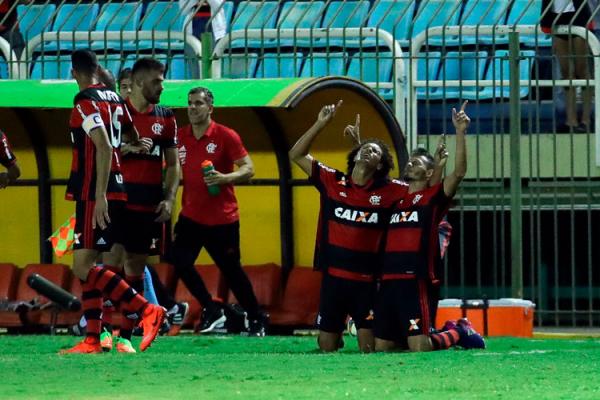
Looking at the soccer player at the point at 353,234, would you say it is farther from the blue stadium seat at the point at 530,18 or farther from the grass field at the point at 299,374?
the blue stadium seat at the point at 530,18

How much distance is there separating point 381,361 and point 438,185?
164cm

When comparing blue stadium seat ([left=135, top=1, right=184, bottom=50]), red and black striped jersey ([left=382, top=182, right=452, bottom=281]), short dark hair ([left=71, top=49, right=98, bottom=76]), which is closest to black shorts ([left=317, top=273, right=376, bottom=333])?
red and black striped jersey ([left=382, top=182, right=452, bottom=281])

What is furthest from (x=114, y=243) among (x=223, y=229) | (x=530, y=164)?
(x=530, y=164)

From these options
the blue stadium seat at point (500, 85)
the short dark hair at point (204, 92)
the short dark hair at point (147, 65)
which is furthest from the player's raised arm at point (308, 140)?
the blue stadium seat at point (500, 85)

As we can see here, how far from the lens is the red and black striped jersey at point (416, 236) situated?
11.4 m

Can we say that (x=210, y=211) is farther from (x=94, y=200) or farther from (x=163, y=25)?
(x=163, y=25)

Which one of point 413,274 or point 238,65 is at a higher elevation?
point 238,65

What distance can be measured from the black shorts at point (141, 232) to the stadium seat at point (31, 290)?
97.0 inches

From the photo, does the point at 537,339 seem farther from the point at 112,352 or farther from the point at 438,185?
the point at 112,352

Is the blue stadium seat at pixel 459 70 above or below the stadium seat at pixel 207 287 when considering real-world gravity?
above

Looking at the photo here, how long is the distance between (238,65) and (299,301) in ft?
9.87

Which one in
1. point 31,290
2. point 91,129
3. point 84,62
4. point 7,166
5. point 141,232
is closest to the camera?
point 91,129

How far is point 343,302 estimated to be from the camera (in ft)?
37.9

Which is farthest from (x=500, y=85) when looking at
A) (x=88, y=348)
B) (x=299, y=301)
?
(x=88, y=348)
